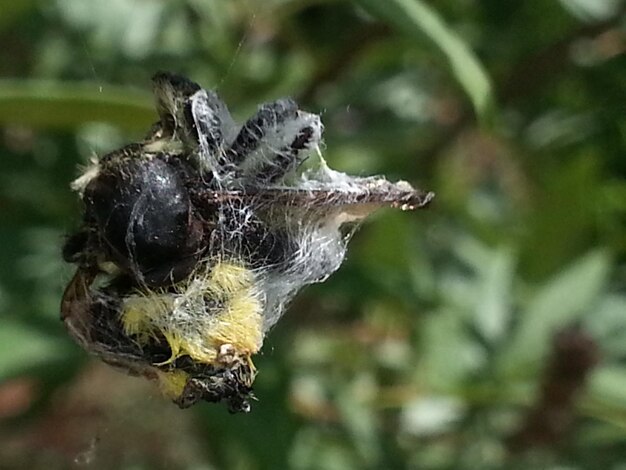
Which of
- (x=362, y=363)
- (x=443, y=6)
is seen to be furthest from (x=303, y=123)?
(x=362, y=363)

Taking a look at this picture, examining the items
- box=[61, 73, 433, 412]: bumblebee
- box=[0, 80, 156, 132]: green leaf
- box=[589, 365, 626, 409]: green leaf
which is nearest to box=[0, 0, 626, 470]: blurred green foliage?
box=[589, 365, 626, 409]: green leaf

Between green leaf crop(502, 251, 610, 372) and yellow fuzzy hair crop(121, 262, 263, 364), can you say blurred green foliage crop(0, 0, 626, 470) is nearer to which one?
green leaf crop(502, 251, 610, 372)

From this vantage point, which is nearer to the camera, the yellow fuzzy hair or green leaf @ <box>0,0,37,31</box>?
the yellow fuzzy hair

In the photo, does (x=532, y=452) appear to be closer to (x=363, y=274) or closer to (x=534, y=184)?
(x=363, y=274)

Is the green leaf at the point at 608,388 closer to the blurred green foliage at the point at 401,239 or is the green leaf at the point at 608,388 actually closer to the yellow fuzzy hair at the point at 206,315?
the blurred green foliage at the point at 401,239

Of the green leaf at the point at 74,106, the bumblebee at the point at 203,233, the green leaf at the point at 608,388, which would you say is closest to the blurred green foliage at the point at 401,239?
the green leaf at the point at 608,388

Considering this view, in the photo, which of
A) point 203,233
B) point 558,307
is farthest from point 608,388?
point 203,233

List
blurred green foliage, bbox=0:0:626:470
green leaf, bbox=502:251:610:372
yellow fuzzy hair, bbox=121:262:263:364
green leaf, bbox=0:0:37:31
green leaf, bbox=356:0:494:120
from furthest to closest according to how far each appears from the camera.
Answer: green leaf, bbox=502:251:610:372 < blurred green foliage, bbox=0:0:626:470 < green leaf, bbox=0:0:37:31 < green leaf, bbox=356:0:494:120 < yellow fuzzy hair, bbox=121:262:263:364
